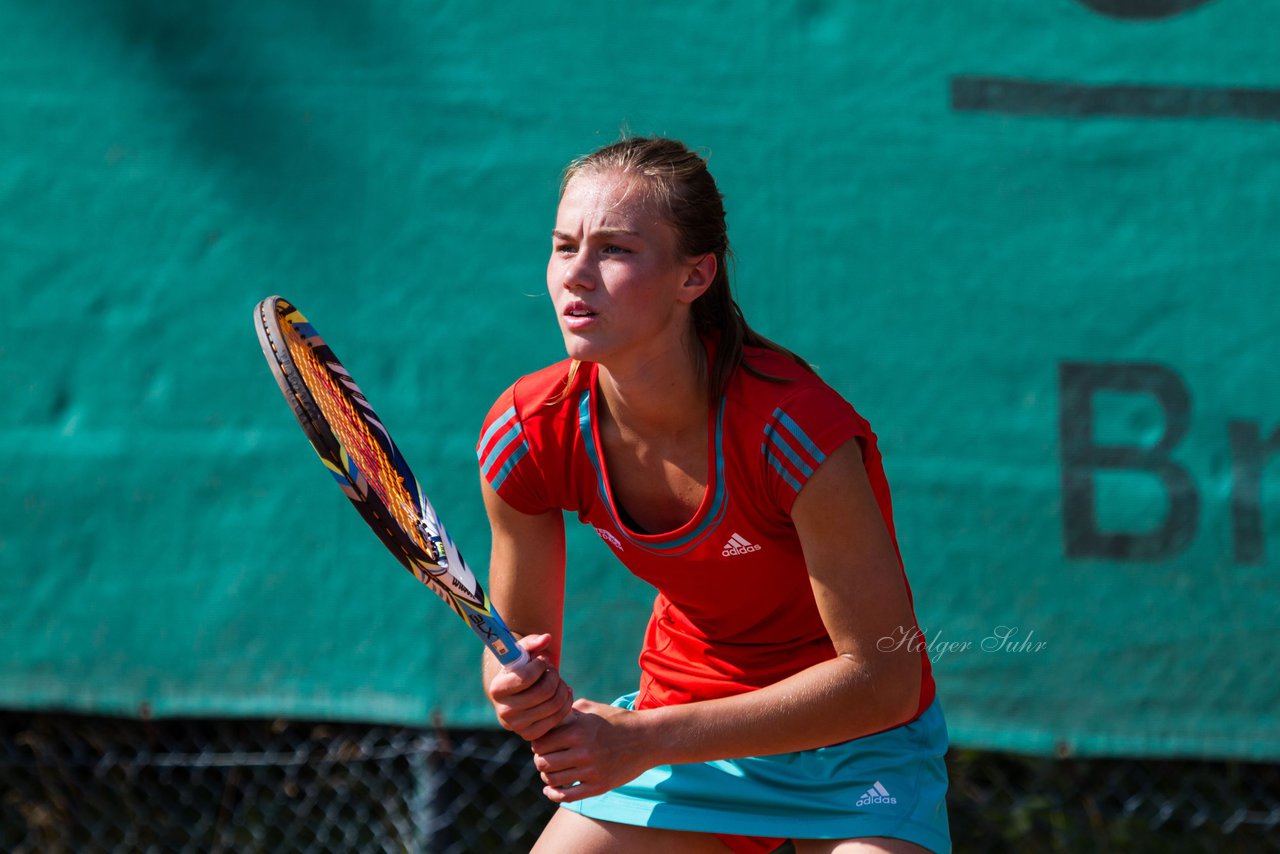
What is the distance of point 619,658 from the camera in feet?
10.8

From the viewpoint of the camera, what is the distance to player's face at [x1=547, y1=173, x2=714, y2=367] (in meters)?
2.00

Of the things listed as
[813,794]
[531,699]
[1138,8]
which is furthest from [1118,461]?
[531,699]

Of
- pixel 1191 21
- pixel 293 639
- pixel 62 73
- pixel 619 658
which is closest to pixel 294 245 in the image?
pixel 62 73

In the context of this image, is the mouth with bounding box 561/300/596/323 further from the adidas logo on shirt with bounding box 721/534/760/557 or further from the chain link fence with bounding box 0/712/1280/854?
the chain link fence with bounding box 0/712/1280/854

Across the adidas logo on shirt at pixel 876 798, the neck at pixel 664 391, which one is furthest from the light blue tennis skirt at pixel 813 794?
the neck at pixel 664 391

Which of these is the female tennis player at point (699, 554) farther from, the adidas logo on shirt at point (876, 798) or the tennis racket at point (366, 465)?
the tennis racket at point (366, 465)

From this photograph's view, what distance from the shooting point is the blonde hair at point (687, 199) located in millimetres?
2047

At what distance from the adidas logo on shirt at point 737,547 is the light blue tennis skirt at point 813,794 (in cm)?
35

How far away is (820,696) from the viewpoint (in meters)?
2.01

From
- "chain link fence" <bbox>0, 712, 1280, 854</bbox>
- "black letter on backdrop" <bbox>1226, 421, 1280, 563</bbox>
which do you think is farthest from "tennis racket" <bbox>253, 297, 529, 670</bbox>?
"black letter on backdrop" <bbox>1226, 421, 1280, 563</bbox>

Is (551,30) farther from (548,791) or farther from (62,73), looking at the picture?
(548,791)

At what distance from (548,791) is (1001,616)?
1.58 metres

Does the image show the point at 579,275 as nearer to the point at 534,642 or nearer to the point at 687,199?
the point at 687,199

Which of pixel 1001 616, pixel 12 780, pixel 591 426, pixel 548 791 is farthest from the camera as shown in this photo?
pixel 12 780
